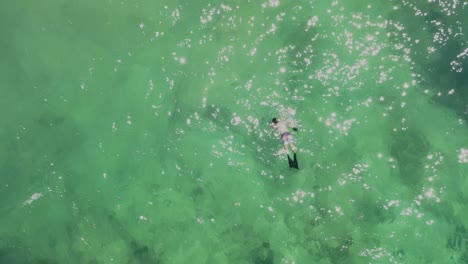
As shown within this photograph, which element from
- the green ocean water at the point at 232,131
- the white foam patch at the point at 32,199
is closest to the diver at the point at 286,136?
the green ocean water at the point at 232,131

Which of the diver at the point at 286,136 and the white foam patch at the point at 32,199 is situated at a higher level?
the white foam patch at the point at 32,199

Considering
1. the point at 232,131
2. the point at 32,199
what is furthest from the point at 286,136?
the point at 32,199

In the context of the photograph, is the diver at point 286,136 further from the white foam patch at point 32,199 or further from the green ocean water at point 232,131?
the white foam patch at point 32,199

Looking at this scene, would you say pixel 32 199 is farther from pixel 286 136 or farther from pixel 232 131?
pixel 286 136

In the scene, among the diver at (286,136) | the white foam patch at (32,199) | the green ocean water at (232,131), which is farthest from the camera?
the white foam patch at (32,199)

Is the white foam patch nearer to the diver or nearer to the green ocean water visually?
the green ocean water

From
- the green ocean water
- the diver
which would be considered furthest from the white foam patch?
the diver

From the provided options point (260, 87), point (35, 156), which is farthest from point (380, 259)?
point (35, 156)

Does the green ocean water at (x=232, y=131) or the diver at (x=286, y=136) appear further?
the green ocean water at (x=232, y=131)
